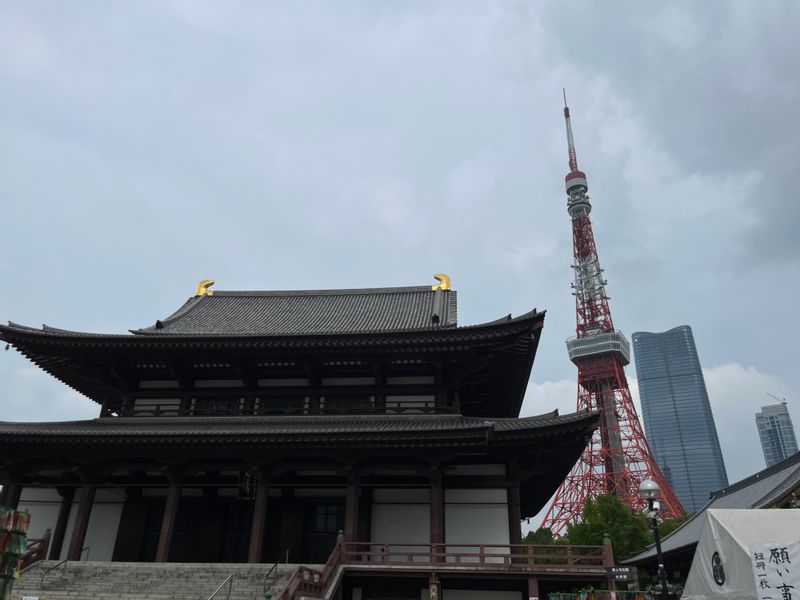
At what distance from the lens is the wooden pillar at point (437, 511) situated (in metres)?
18.7

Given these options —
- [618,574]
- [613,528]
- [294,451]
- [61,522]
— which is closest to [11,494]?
[61,522]

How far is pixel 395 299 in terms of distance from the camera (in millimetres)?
32125

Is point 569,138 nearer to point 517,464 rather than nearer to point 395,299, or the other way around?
point 395,299

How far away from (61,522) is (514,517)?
670 inches

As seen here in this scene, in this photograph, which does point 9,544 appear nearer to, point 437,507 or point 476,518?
point 437,507

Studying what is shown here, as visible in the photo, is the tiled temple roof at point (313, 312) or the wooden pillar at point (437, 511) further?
the tiled temple roof at point (313, 312)

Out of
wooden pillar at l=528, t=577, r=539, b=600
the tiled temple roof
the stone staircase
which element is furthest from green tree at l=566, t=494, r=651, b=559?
the stone staircase

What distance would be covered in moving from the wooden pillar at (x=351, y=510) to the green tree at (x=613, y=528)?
117 ft

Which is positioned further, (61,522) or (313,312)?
(313,312)

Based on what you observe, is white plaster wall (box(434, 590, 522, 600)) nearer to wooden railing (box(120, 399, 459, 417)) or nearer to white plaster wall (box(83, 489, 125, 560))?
wooden railing (box(120, 399, 459, 417))

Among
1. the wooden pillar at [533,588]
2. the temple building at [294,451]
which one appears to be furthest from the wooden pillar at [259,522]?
the wooden pillar at [533,588]

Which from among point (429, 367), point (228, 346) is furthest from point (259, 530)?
point (429, 367)

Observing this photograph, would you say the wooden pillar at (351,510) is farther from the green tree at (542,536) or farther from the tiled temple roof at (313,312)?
the green tree at (542,536)

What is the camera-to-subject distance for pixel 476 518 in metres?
20.3
